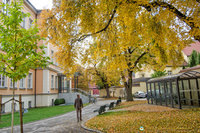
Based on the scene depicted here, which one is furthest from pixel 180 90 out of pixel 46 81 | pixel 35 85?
pixel 35 85

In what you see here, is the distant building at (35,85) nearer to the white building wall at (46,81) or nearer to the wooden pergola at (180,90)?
the white building wall at (46,81)

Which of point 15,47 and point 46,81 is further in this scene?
point 46,81

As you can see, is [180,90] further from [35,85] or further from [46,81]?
[35,85]

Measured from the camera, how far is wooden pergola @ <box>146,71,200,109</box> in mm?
15305

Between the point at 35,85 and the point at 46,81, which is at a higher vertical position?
the point at 46,81

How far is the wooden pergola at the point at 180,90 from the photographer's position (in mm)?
15305

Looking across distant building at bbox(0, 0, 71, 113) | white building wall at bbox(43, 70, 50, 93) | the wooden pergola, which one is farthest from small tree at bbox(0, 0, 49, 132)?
white building wall at bbox(43, 70, 50, 93)

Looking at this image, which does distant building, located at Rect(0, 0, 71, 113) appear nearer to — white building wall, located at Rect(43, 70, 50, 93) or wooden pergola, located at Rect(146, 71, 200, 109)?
white building wall, located at Rect(43, 70, 50, 93)

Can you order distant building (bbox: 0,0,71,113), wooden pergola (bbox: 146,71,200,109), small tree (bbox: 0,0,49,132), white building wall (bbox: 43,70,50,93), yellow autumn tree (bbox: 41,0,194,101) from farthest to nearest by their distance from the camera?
white building wall (bbox: 43,70,50,93) → distant building (bbox: 0,0,71,113) → wooden pergola (bbox: 146,71,200,109) → yellow autumn tree (bbox: 41,0,194,101) → small tree (bbox: 0,0,49,132)

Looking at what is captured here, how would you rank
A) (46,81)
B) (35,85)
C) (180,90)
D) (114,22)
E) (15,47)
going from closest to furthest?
(15,47) → (114,22) → (180,90) → (35,85) → (46,81)

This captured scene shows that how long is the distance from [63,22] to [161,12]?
16.1 ft

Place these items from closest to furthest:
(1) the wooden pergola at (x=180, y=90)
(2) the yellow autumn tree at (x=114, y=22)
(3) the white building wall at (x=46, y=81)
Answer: (2) the yellow autumn tree at (x=114, y=22)
(1) the wooden pergola at (x=180, y=90)
(3) the white building wall at (x=46, y=81)

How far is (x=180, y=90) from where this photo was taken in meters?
17.1

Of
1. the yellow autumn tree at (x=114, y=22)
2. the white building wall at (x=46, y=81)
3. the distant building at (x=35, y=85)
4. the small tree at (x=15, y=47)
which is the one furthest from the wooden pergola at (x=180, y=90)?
the white building wall at (x=46, y=81)
